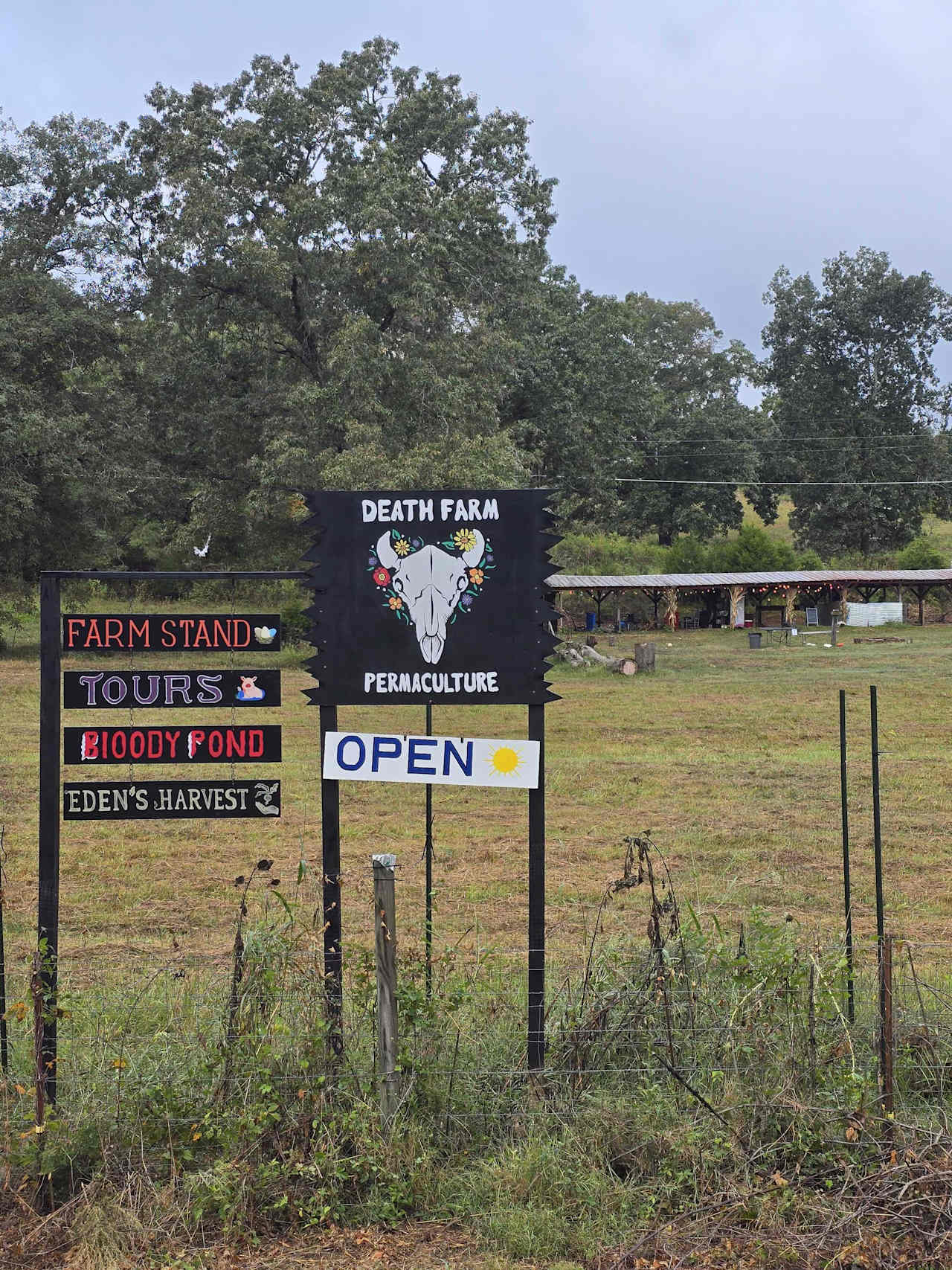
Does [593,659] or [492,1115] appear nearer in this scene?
[492,1115]

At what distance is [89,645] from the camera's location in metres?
4.69

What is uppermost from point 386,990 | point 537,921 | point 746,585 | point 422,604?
point 746,585

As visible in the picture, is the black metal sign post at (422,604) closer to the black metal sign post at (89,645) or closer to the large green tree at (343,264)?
the black metal sign post at (89,645)

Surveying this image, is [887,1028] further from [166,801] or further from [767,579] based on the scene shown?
[767,579]

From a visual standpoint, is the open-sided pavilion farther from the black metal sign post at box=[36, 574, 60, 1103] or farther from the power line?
the black metal sign post at box=[36, 574, 60, 1103]

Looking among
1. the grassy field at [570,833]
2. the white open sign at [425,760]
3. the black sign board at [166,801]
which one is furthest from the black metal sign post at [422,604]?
the grassy field at [570,833]

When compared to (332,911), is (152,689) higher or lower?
higher

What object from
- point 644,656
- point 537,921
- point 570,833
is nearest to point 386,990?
point 537,921

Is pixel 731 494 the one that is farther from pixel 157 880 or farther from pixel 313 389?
pixel 157 880

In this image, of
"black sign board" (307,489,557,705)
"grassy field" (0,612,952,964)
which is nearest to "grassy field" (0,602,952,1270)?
"black sign board" (307,489,557,705)

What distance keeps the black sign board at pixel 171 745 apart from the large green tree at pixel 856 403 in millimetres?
60419

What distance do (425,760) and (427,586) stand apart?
2.35 feet

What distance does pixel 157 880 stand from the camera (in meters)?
9.74

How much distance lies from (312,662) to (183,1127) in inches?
71.4
